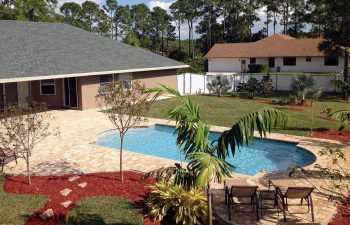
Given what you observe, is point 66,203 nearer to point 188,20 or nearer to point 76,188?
point 76,188

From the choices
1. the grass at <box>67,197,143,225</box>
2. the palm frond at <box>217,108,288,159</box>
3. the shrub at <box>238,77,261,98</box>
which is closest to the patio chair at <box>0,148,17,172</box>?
the grass at <box>67,197,143,225</box>

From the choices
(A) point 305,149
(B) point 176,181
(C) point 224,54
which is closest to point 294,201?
(B) point 176,181

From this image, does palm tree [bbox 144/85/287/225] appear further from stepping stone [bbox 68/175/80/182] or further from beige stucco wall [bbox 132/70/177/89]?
beige stucco wall [bbox 132/70/177/89]

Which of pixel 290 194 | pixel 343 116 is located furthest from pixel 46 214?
pixel 343 116

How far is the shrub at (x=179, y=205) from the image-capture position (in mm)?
8820

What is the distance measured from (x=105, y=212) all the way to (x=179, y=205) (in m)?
1.76

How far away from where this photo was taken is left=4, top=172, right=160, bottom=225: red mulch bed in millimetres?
9664

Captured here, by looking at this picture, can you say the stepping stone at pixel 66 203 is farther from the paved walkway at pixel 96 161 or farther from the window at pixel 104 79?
the window at pixel 104 79

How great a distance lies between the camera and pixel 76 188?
10.9 meters

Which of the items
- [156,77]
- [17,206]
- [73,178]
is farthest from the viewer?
[156,77]

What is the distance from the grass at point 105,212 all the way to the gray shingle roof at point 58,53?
512 inches

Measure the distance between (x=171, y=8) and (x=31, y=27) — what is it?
53.5 meters

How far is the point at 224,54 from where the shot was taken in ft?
186

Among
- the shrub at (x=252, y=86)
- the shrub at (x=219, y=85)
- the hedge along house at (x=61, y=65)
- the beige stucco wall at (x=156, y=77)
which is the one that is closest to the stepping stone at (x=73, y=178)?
the hedge along house at (x=61, y=65)
